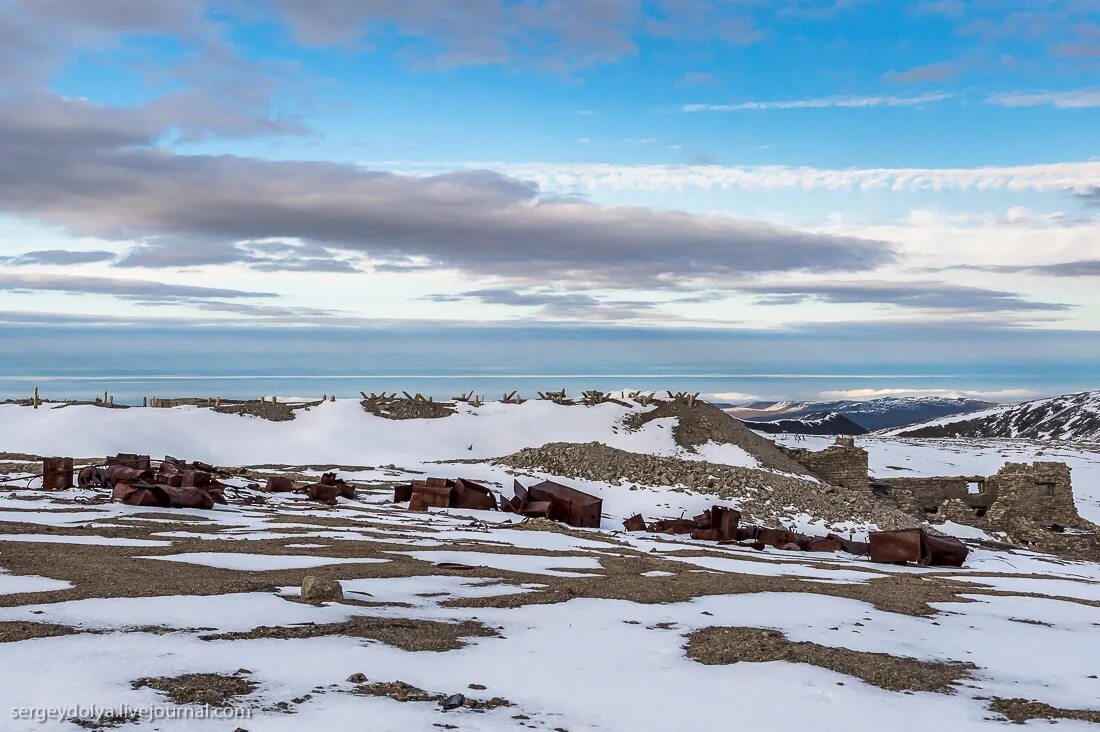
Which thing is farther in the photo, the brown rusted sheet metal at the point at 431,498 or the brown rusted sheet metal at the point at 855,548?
the brown rusted sheet metal at the point at 431,498

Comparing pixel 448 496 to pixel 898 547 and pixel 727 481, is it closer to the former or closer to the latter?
pixel 898 547

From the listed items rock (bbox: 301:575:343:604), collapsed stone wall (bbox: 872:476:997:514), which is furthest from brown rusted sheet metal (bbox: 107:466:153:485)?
collapsed stone wall (bbox: 872:476:997:514)

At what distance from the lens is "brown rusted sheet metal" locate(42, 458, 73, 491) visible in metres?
14.9

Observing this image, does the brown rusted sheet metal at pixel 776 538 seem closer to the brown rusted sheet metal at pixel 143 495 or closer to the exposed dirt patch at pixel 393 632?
the brown rusted sheet metal at pixel 143 495

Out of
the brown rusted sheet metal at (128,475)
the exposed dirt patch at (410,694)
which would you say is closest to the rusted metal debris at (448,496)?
the brown rusted sheet metal at (128,475)

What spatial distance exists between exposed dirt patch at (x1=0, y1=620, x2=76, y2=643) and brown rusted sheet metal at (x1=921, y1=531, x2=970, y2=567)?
11494 millimetres

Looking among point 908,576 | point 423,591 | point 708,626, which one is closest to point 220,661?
point 423,591

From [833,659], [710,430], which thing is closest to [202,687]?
[833,659]

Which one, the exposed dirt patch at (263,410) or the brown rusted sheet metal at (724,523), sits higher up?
the exposed dirt patch at (263,410)

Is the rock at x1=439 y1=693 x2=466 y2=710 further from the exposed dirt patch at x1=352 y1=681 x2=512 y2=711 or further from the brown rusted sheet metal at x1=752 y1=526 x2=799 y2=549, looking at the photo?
the brown rusted sheet metal at x1=752 y1=526 x2=799 y2=549

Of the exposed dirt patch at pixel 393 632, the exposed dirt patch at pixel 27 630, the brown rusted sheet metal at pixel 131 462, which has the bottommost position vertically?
the brown rusted sheet metal at pixel 131 462

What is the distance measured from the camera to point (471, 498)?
54.2 ft

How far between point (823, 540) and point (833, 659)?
9.75 meters

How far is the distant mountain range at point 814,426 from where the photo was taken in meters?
59.8
